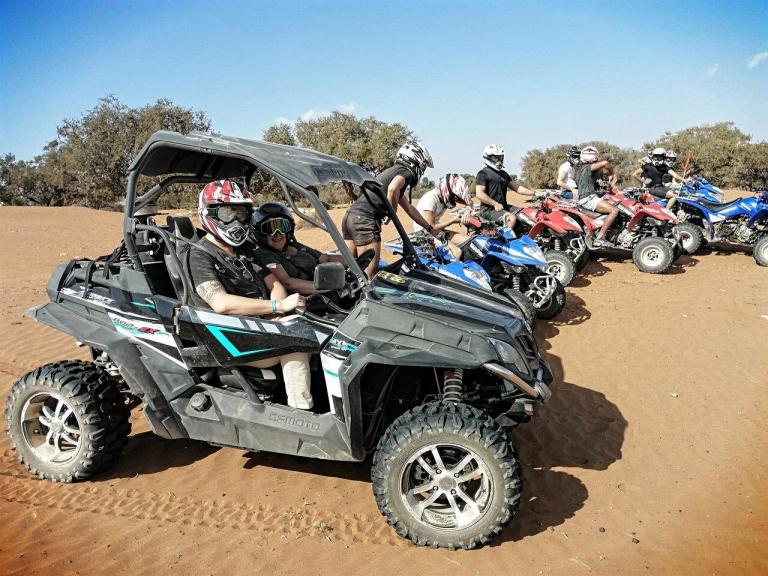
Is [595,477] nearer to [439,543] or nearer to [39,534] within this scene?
[439,543]

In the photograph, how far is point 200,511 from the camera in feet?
13.1

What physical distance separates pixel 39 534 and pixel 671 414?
5.12m

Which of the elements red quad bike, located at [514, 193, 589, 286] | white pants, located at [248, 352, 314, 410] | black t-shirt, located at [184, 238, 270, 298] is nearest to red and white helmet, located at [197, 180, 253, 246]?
black t-shirt, located at [184, 238, 270, 298]

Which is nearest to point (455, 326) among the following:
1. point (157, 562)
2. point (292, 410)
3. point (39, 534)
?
point (292, 410)

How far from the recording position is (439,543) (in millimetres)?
3467

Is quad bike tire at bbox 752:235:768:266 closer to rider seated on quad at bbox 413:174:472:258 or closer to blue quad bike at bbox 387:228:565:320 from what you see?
blue quad bike at bbox 387:228:565:320

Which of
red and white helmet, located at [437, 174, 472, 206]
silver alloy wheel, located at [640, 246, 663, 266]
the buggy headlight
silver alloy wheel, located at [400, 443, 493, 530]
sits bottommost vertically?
silver alloy wheel, located at [400, 443, 493, 530]

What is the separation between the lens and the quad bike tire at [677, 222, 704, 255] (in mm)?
11336

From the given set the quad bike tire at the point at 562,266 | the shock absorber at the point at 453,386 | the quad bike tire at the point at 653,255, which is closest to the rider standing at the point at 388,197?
the shock absorber at the point at 453,386

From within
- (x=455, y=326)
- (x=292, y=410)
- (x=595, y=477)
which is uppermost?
(x=455, y=326)

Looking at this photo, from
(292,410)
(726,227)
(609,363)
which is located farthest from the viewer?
(726,227)

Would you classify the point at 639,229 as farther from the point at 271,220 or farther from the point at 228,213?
the point at 228,213

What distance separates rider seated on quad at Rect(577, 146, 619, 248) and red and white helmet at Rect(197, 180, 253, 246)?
829 cm

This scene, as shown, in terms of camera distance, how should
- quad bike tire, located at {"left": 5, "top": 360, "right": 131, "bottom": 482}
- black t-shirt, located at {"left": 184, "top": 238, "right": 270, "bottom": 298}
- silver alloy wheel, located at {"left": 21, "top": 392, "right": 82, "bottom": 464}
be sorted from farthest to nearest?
silver alloy wheel, located at {"left": 21, "top": 392, "right": 82, "bottom": 464} → quad bike tire, located at {"left": 5, "top": 360, "right": 131, "bottom": 482} → black t-shirt, located at {"left": 184, "top": 238, "right": 270, "bottom": 298}
